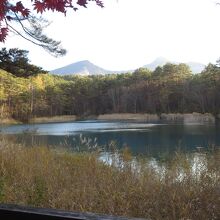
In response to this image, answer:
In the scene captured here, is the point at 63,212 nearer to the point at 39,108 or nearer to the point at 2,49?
the point at 2,49

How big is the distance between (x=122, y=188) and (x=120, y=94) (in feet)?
223

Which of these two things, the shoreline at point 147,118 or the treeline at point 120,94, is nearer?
the shoreline at point 147,118

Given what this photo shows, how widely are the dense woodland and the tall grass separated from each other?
47.4 metres

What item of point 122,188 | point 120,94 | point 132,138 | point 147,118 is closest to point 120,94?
point 120,94

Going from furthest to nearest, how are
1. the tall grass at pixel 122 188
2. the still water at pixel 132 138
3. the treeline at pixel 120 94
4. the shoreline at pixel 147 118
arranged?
the treeline at pixel 120 94 → the shoreline at pixel 147 118 → the still water at pixel 132 138 → the tall grass at pixel 122 188

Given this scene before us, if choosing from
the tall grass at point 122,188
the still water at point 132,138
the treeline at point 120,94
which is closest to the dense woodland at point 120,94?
the treeline at point 120,94

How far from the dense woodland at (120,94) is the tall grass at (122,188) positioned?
155ft

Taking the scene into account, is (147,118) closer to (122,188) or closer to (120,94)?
(120,94)

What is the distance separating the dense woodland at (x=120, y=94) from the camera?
5747 cm

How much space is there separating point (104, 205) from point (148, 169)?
163cm

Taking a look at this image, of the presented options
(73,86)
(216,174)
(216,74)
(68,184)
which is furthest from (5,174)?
(73,86)

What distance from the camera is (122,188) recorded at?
447cm

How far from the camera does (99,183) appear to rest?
4773 millimetres

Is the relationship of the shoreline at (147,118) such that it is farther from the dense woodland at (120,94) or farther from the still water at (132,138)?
the still water at (132,138)
